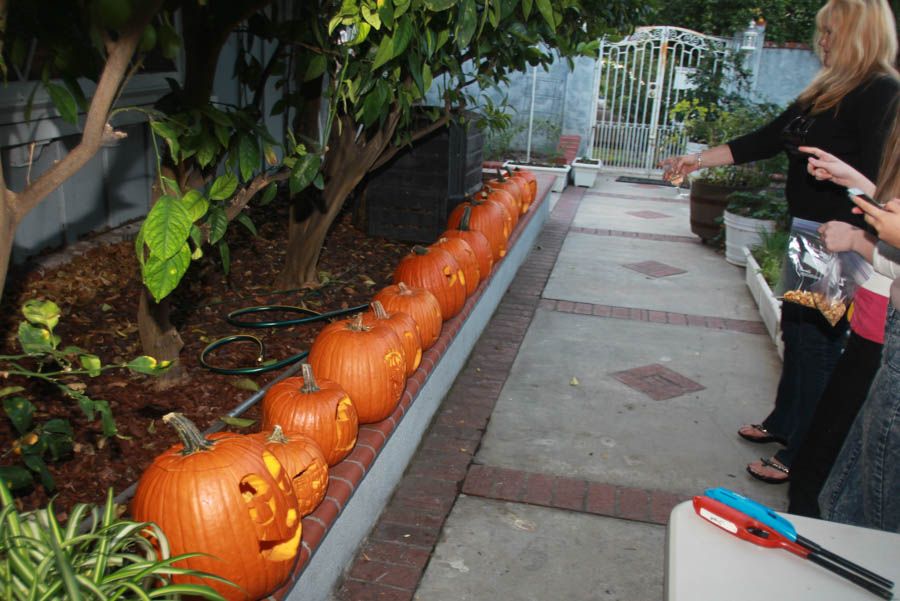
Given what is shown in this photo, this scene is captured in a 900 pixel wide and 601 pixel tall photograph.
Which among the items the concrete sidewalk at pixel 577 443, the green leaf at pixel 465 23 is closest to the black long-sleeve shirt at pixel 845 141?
the concrete sidewalk at pixel 577 443

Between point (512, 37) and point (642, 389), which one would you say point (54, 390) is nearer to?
point (512, 37)

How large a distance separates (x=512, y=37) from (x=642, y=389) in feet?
7.30

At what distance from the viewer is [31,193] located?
1.63m

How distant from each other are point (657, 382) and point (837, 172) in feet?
7.12

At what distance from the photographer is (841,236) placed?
2.69 metres

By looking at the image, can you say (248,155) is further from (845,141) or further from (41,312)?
(845,141)

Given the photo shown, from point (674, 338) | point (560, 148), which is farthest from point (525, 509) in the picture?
point (560, 148)

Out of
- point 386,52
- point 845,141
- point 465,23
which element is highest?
point 465,23

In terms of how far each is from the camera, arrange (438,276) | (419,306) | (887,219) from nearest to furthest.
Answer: (887,219)
(419,306)
(438,276)

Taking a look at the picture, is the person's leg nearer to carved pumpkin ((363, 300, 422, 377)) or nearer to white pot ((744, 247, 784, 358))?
carved pumpkin ((363, 300, 422, 377))

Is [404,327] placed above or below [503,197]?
below

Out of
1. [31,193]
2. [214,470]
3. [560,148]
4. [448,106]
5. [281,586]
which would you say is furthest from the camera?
[560,148]

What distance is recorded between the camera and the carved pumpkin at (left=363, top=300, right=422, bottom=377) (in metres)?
3.48

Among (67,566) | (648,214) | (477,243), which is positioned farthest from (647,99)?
(67,566)
